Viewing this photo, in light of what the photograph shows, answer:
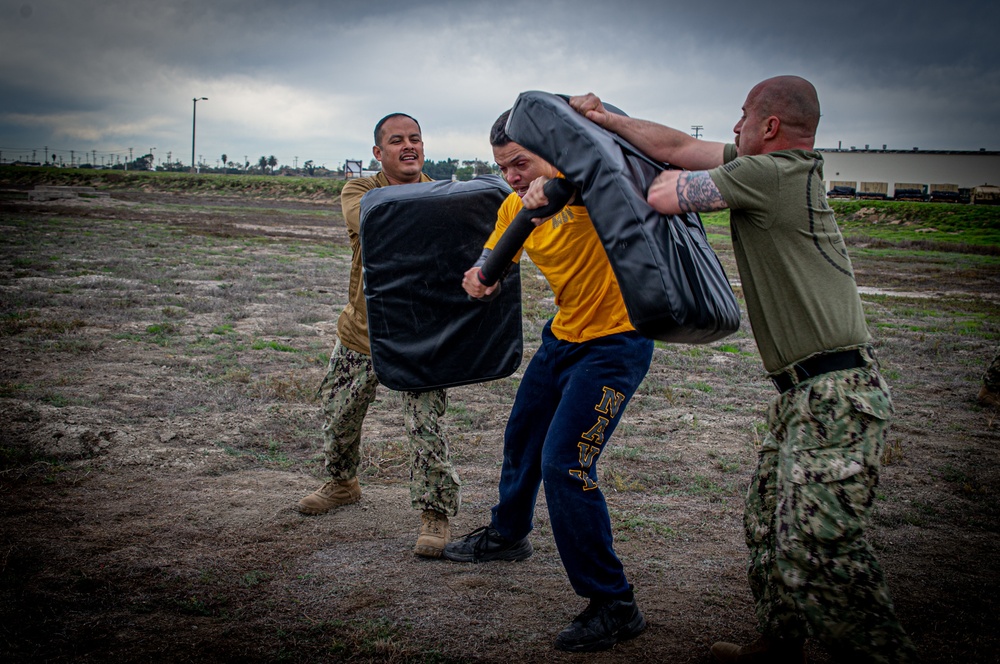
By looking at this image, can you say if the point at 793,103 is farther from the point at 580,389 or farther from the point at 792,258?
the point at 580,389

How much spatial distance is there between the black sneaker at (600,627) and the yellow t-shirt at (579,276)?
124 centimetres

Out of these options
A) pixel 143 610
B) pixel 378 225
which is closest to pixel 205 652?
pixel 143 610

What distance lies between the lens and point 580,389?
3312 mm

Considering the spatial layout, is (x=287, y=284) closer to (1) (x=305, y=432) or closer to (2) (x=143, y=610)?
(1) (x=305, y=432)

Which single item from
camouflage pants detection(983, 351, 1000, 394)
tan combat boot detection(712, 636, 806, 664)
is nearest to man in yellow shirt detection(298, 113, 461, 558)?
tan combat boot detection(712, 636, 806, 664)

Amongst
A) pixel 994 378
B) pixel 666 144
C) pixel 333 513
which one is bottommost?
pixel 333 513

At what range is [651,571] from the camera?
4.19 m

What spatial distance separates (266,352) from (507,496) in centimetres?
626

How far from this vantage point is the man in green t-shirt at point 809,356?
8.38 ft

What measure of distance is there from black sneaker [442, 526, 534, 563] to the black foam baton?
5.34ft

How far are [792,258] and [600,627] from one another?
1845 millimetres

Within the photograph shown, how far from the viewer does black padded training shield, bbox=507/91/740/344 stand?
2.60 m

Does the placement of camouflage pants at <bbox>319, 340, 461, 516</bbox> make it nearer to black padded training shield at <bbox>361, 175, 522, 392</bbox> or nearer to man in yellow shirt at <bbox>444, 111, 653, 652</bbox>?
black padded training shield at <bbox>361, 175, 522, 392</bbox>

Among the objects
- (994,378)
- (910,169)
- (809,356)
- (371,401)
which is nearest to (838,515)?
(809,356)
